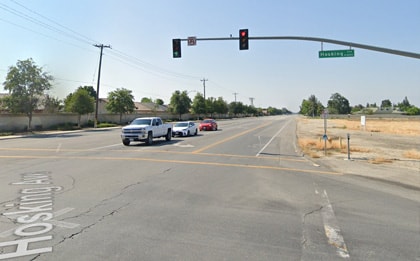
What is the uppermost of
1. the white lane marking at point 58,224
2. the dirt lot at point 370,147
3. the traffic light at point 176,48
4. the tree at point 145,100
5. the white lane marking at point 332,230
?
the tree at point 145,100

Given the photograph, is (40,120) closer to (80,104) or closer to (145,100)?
(80,104)

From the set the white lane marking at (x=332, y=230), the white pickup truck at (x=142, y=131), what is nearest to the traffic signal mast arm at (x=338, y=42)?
the white pickup truck at (x=142, y=131)

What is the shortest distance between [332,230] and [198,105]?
309 ft

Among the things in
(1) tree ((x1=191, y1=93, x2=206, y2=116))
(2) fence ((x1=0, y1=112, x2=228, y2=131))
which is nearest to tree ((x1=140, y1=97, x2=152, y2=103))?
(1) tree ((x1=191, y1=93, x2=206, y2=116))

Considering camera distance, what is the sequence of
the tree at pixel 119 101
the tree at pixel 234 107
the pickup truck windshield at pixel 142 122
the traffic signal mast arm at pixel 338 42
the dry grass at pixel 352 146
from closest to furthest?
1. the traffic signal mast arm at pixel 338 42
2. the dry grass at pixel 352 146
3. the pickup truck windshield at pixel 142 122
4. the tree at pixel 119 101
5. the tree at pixel 234 107

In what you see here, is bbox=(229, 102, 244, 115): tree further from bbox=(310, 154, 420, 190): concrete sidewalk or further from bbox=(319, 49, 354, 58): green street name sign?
bbox=(310, 154, 420, 190): concrete sidewalk

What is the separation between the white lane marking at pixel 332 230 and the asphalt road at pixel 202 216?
0.05 feet

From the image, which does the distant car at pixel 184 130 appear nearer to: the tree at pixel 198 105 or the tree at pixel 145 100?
the tree at pixel 198 105

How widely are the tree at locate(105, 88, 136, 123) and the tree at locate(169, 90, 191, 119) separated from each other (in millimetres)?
27644

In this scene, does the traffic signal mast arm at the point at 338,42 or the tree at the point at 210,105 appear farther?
the tree at the point at 210,105

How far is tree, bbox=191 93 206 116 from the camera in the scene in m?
98.6

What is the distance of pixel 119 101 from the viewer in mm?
57406

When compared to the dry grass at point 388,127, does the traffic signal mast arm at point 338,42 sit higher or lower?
higher

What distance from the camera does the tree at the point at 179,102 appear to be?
85750mm
